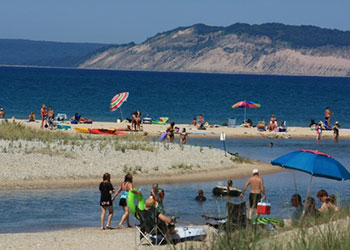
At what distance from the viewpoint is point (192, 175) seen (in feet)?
96.1

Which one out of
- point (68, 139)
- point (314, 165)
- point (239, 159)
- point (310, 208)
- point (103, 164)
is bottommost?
point (310, 208)

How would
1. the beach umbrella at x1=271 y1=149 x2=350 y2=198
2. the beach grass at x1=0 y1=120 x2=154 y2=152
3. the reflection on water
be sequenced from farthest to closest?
the beach grass at x1=0 y1=120 x2=154 y2=152 → the reflection on water → the beach umbrella at x1=271 y1=149 x2=350 y2=198

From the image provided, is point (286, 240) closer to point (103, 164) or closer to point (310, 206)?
point (310, 206)

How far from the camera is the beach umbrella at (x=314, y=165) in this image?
16562mm

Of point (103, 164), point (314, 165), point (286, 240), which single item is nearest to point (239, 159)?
point (103, 164)

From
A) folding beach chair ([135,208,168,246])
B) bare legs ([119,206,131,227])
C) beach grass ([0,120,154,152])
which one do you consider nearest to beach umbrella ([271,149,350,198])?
folding beach chair ([135,208,168,246])

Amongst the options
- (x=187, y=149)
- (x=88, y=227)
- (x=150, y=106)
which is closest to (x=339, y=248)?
(x=88, y=227)

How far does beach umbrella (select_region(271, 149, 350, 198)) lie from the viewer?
16.6m

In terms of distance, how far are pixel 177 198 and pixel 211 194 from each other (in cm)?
146

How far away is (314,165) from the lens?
16625mm

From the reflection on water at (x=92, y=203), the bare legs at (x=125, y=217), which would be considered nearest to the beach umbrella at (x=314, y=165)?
the reflection on water at (x=92, y=203)

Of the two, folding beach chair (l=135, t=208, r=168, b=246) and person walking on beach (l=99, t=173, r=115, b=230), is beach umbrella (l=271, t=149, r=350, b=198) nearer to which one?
folding beach chair (l=135, t=208, r=168, b=246)

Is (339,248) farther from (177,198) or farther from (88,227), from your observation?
(177,198)

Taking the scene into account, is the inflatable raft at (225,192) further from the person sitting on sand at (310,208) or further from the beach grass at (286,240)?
the beach grass at (286,240)
